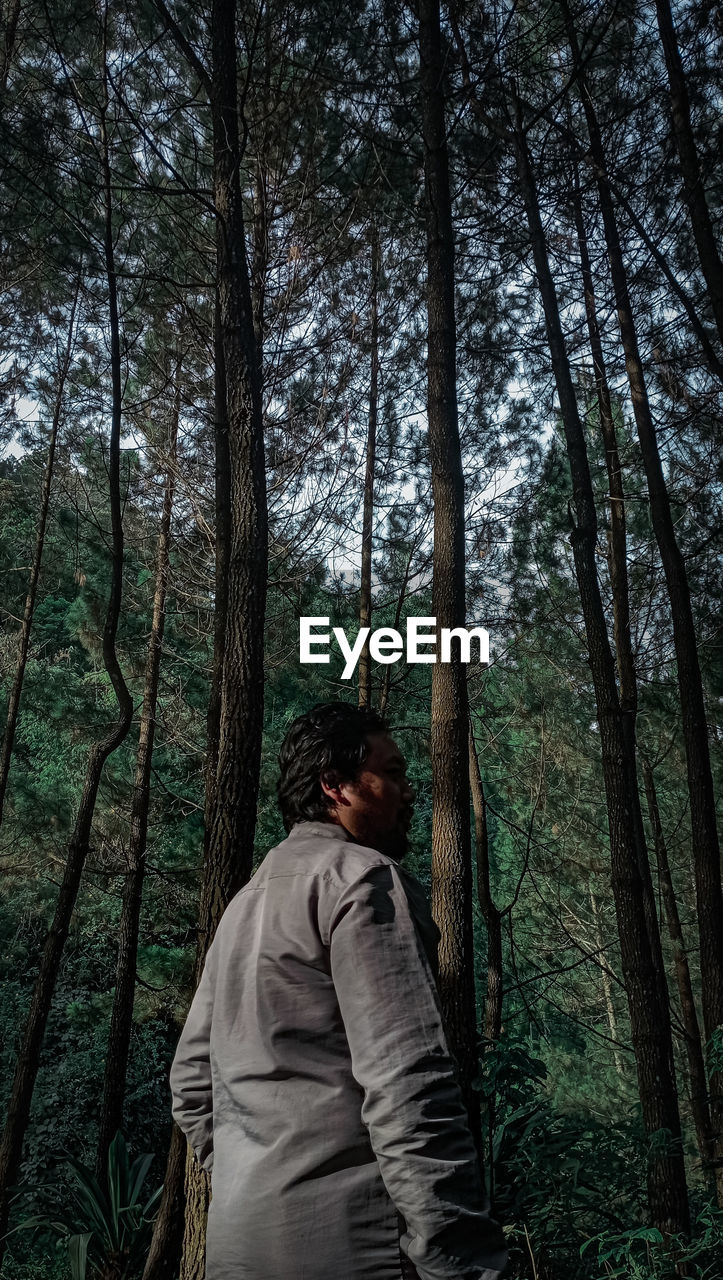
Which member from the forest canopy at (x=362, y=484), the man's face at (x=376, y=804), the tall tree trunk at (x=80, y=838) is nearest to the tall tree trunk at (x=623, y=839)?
the forest canopy at (x=362, y=484)

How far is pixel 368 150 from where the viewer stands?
7.06m

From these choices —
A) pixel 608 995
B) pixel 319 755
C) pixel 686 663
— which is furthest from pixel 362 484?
pixel 608 995

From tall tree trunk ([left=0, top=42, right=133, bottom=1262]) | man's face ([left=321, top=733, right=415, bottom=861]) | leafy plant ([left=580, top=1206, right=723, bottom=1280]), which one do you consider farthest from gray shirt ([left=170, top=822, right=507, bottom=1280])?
tall tree trunk ([left=0, top=42, right=133, bottom=1262])

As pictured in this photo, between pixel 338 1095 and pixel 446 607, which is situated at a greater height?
pixel 446 607

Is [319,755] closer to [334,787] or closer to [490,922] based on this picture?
[334,787]

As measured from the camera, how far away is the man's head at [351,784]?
1453mm

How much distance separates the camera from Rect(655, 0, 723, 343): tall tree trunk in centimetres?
546

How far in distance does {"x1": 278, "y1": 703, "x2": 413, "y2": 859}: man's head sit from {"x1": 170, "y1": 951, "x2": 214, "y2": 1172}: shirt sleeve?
336 millimetres

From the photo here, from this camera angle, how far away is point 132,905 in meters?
8.53

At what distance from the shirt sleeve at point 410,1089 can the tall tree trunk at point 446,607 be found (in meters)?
3.34

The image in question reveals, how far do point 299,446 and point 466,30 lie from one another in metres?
3.20

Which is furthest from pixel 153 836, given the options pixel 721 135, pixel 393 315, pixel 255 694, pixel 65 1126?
pixel 721 135

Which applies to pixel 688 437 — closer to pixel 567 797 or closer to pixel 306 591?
pixel 306 591

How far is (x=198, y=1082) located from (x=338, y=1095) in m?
0.43
